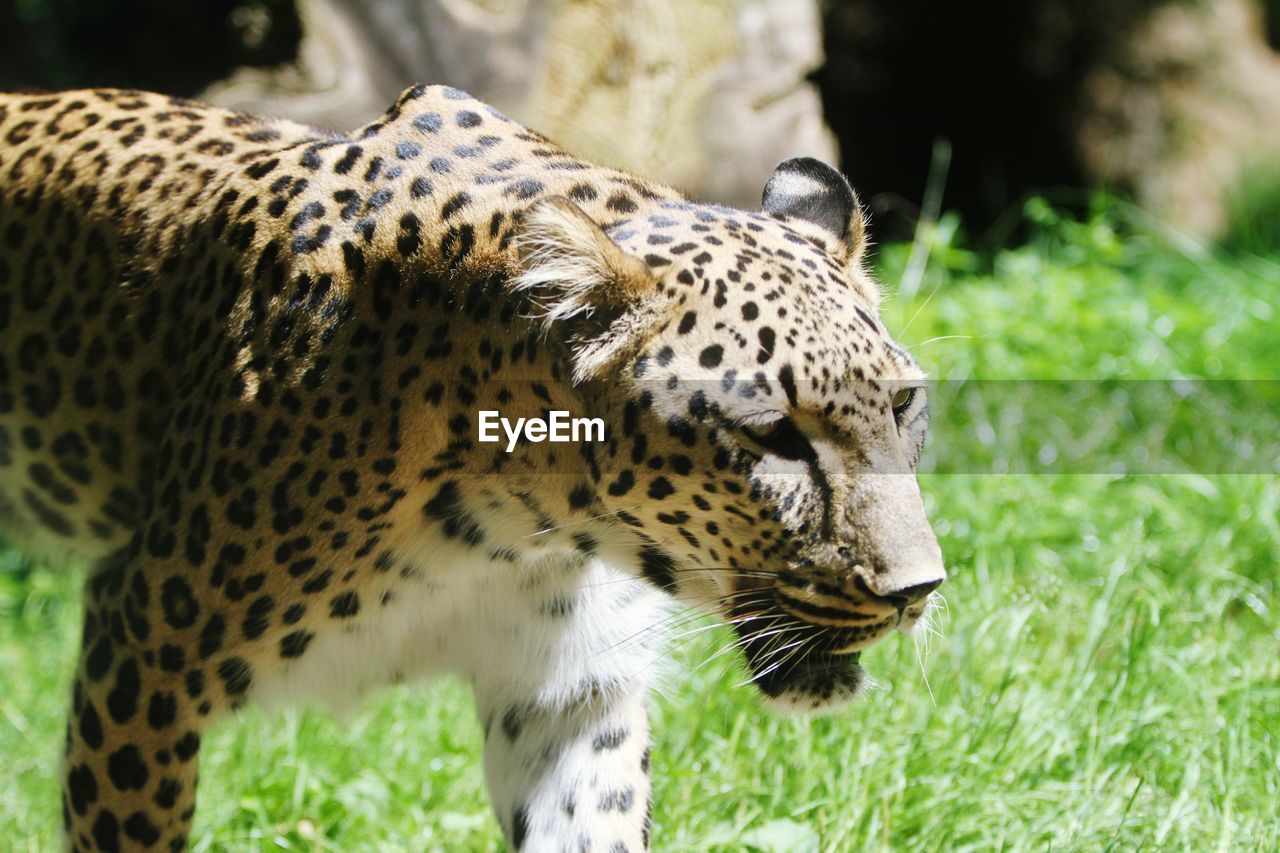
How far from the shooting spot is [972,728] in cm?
525

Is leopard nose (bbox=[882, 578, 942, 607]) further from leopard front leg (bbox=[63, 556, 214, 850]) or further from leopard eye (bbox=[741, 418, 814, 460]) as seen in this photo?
leopard front leg (bbox=[63, 556, 214, 850])

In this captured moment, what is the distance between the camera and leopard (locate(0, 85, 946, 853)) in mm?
3732

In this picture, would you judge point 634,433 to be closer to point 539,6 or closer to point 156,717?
point 156,717

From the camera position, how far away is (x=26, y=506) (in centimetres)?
515

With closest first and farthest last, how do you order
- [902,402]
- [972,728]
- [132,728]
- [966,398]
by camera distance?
[902,402]
[132,728]
[972,728]
[966,398]

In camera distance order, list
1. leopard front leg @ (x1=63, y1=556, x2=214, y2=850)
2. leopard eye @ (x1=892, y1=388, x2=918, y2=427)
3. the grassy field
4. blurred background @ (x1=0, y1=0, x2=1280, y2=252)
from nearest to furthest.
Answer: leopard eye @ (x1=892, y1=388, x2=918, y2=427) < leopard front leg @ (x1=63, y1=556, x2=214, y2=850) < the grassy field < blurred background @ (x1=0, y1=0, x2=1280, y2=252)

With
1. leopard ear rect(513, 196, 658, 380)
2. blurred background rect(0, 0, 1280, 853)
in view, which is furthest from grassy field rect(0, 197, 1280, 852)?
leopard ear rect(513, 196, 658, 380)

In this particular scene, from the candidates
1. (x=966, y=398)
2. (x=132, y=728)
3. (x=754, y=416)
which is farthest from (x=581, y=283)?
A: (x=966, y=398)

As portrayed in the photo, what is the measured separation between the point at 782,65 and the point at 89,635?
572 centimetres

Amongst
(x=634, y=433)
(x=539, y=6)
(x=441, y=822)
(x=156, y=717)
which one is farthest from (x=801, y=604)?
(x=539, y=6)

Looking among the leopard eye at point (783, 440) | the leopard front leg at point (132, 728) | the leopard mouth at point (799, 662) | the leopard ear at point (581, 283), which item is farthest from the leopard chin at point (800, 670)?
the leopard front leg at point (132, 728)

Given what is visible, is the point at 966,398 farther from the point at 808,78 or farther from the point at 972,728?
the point at 972,728

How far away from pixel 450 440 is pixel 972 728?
228 cm

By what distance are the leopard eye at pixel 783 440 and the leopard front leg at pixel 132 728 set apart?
1.68 metres
